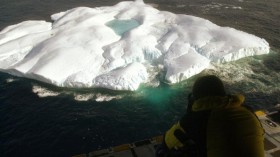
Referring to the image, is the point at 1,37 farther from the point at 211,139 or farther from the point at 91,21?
the point at 211,139

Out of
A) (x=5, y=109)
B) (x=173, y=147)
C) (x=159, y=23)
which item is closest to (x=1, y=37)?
(x=5, y=109)

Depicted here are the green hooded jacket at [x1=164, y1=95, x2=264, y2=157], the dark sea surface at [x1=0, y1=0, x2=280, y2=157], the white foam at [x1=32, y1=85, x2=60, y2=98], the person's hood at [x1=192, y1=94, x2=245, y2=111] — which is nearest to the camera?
the green hooded jacket at [x1=164, y1=95, x2=264, y2=157]

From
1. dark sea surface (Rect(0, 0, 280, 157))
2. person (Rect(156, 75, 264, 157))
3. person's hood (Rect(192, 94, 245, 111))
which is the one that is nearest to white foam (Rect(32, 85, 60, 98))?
dark sea surface (Rect(0, 0, 280, 157))

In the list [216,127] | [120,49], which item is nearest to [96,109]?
[120,49]

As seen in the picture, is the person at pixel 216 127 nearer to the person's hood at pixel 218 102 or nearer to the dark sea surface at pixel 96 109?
the person's hood at pixel 218 102

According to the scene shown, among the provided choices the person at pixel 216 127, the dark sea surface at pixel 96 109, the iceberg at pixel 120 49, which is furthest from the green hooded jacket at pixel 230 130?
the iceberg at pixel 120 49

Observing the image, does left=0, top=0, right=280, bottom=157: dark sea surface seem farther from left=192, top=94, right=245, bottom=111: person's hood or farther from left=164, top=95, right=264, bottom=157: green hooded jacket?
left=164, top=95, right=264, bottom=157: green hooded jacket
